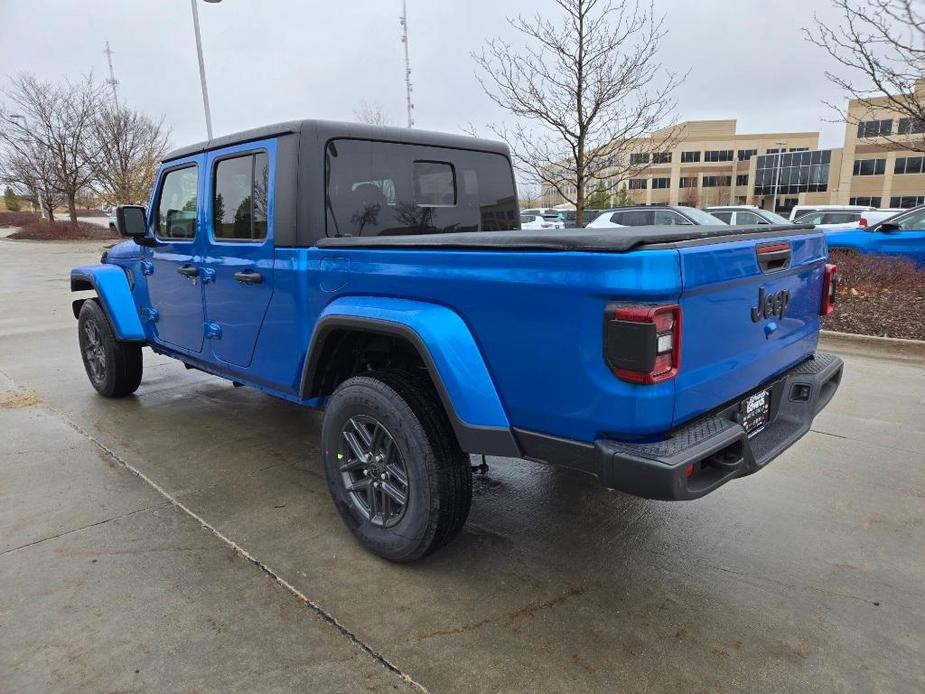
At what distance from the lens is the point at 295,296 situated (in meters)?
3.13

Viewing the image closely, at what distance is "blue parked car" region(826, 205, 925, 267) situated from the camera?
10625 mm

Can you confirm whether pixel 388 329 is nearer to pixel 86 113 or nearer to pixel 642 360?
pixel 642 360

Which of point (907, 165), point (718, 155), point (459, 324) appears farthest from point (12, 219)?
point (907, 165)

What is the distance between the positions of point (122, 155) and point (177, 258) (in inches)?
1442

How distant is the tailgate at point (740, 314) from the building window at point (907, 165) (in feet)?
222

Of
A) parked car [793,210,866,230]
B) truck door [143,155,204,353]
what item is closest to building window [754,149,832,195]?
parked car [793,210,866,230]

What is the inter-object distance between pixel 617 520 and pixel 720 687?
3.94 ft

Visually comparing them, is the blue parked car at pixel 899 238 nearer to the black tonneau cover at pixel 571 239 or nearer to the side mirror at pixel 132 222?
the black tonneau cover at pixel 571 239

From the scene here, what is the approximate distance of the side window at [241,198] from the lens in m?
3.39

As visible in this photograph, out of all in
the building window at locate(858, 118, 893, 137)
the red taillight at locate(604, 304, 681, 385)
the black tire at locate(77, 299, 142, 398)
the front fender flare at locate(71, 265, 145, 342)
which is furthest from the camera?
the building window at locate(858, 118, 893, 137)

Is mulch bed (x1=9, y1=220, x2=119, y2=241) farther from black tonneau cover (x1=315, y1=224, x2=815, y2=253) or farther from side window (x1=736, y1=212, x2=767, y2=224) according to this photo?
black tonneau cover (x1=315, y1=224, x2=815, y2=253)

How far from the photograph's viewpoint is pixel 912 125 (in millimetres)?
9859

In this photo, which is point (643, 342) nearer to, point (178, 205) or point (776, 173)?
point (178, 205)

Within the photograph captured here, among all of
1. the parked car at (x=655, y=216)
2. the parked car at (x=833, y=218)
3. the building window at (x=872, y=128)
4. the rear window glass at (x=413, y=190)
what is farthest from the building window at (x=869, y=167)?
the rear window glass at (x=413, y=190)
